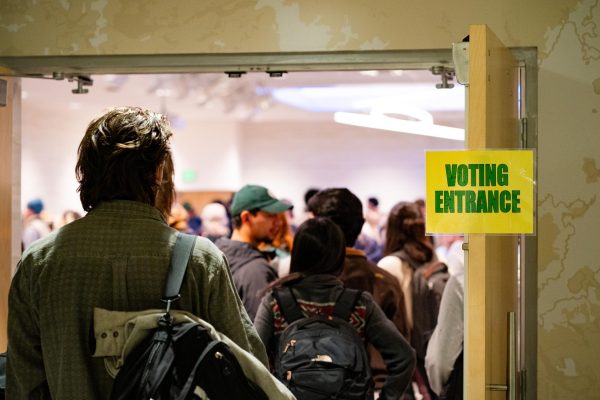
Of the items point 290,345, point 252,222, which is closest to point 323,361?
point 290,345

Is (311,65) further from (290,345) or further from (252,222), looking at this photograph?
(252,222)

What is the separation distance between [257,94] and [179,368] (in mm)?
9880

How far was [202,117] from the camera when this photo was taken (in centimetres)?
1467

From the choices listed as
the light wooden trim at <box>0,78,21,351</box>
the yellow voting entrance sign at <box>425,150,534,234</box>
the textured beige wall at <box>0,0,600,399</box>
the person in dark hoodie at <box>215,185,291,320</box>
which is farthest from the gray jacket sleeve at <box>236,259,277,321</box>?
the yellow voting entrance sign at <box>425,150,534,234</box>

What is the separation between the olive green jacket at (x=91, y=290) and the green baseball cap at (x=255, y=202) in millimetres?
2133

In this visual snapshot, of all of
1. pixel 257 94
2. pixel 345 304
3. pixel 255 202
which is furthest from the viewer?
pixel 257 94

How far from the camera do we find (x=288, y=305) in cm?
300

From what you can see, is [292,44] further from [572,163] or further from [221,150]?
[221,150]

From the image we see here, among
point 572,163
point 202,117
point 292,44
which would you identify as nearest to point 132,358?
point 292,44

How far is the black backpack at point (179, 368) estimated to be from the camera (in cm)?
185

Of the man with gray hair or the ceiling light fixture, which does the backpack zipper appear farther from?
the ceiling light fixture

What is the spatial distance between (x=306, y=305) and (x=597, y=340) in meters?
1.07

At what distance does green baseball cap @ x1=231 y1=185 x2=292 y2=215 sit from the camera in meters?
4.16

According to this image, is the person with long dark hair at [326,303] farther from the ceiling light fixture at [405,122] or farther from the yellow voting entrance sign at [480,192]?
the yellow voting entrance sign at [480,192]
